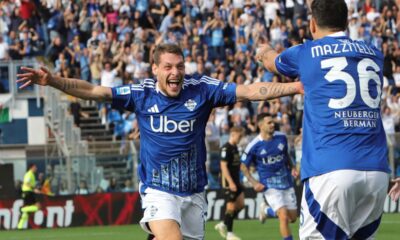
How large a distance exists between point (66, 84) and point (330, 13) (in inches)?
113

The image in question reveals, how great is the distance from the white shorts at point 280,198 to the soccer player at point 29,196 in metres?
7.82

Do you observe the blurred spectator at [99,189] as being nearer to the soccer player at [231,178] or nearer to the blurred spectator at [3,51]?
the blurred spectator at [3,51]

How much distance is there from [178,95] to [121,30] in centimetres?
2224

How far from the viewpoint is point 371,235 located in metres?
7.80

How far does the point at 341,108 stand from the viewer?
25.4 ft

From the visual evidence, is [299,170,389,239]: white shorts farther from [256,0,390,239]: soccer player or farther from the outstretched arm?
the outstretched arm

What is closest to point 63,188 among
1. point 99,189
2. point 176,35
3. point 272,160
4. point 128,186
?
point 99,189

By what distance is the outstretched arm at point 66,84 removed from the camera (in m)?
9.34

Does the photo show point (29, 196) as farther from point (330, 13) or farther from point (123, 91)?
point (330, 13)

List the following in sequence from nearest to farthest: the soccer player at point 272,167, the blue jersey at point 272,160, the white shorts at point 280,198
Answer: the white shorts at point 280,198, the soccer player at point 272,167, the blue jersey at point 272,160

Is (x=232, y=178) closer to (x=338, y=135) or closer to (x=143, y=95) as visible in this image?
(x=143, y=95)

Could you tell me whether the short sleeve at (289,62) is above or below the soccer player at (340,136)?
above

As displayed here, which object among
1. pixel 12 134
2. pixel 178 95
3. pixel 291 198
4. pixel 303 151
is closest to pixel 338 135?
pixel 303 151

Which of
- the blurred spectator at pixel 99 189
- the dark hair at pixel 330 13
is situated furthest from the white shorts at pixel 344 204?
the blurred spectator at pixel 99 189
